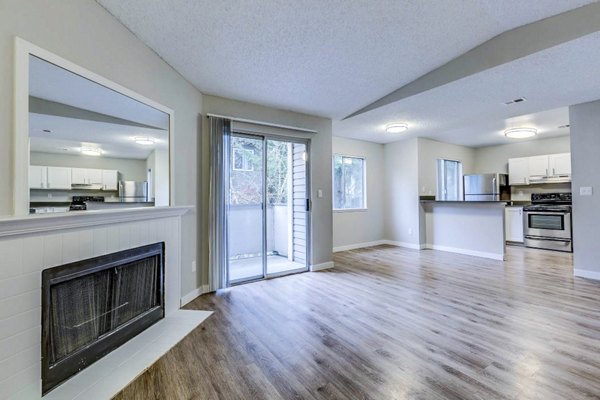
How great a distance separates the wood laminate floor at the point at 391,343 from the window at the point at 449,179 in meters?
3.50

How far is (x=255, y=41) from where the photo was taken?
2463 millimetres

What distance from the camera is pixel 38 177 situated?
1.58m

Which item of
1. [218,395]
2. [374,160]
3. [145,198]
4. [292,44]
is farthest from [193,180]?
[374,160]

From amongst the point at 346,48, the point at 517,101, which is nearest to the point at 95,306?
the point at 346,48

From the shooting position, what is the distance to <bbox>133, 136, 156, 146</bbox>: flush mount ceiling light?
93.9 inches

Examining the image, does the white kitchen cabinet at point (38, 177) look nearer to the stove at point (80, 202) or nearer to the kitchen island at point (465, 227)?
the stove at point (80, 202)

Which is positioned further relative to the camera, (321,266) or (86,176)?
(321,266)

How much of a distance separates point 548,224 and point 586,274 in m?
2.26

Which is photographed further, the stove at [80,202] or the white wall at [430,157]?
the white wall at [430,157]

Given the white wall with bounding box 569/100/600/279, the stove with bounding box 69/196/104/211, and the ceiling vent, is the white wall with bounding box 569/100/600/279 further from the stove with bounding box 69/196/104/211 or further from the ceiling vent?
the stove with bounding box 69/196/104/211

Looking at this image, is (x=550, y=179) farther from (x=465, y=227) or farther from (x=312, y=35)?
(x=312, y=35)

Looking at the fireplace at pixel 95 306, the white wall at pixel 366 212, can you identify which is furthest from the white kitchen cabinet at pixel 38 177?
the white wall at pixel 366 212

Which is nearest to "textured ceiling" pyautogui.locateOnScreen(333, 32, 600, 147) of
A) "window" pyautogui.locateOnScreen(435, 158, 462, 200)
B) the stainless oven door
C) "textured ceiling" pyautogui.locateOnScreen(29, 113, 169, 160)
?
"window" pyautogui.locateOnScreen(435, 158, 462, 200)

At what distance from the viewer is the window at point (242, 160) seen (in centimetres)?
375
